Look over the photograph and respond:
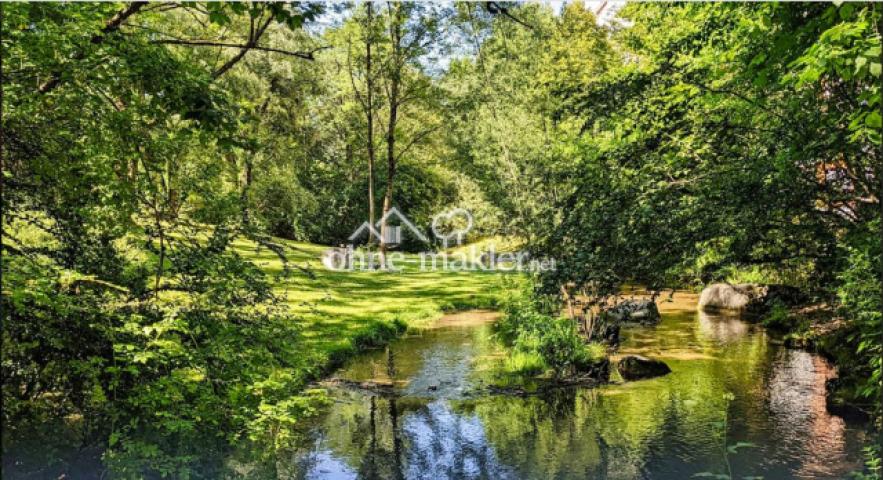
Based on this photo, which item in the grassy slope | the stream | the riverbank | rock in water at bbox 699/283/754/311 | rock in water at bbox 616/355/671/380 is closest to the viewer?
the stream

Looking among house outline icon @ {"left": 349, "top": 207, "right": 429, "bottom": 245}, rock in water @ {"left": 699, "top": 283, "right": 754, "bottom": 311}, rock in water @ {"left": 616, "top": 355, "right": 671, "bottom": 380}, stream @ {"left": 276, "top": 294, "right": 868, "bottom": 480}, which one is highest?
house outline icon @ {"left": 349, "top": 207, "right": 429, "bottom": 245}

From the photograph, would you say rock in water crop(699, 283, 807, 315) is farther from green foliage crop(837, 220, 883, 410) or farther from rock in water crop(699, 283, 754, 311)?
green foliage crop(837, 220, 883, 410)

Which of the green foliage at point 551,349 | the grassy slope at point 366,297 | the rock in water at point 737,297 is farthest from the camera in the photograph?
the rock in water at point 737,297

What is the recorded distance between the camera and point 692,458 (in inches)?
337

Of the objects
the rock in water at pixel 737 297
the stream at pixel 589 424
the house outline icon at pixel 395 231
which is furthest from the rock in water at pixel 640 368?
the house outline icon at pixel 395 231

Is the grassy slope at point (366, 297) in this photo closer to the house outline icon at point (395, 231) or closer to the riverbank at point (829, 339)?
the house outline icon at point (395, 231)

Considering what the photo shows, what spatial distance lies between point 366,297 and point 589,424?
498 inches

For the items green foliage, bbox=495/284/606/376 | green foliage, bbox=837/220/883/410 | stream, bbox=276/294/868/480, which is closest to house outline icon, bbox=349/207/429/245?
stream, bbox=276/294/868/480

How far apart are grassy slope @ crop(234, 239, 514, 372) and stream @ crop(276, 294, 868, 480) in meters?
1.65

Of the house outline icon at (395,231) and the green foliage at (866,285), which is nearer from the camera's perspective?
the green foliage at (866,285)

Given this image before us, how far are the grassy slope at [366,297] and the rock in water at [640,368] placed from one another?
21.1 feet

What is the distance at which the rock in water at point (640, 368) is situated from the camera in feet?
42.3

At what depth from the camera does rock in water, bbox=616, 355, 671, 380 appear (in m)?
12.9

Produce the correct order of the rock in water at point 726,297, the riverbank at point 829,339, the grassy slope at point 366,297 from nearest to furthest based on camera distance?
the riverbank at point 829,339, the grassy slope at point 366,297, the rock in water at point 726,297
